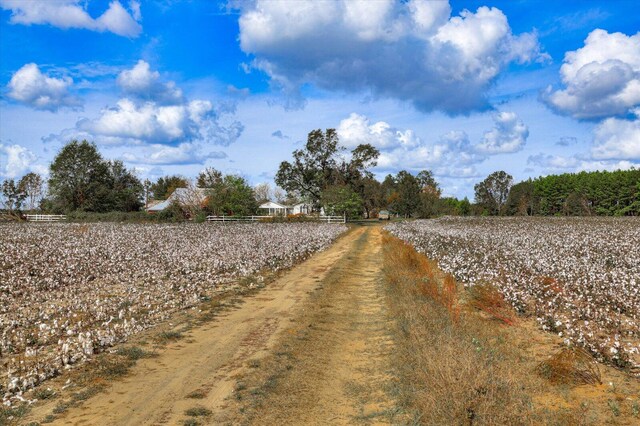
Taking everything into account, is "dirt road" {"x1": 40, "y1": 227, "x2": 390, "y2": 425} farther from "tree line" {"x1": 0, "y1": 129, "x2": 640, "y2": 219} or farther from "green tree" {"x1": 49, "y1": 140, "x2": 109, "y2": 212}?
"green tree" {"x1": 49, "y1": 140, "x2": 109, "y2": 212}

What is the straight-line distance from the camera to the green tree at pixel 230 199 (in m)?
76.2

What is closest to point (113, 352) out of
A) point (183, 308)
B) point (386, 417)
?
point (183, 308)

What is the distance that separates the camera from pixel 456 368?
679 cm

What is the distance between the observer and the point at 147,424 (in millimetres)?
6629

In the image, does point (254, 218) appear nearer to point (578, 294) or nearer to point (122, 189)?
point (122, 189)

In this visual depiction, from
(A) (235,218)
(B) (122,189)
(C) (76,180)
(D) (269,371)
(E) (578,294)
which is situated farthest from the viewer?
(B) (122,189)

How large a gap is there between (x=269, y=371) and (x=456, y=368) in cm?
373

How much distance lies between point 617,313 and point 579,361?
17.6 feet

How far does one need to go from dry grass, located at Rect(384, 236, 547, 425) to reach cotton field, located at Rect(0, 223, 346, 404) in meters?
6.61

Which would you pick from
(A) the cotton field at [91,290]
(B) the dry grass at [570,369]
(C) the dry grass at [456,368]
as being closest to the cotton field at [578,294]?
(B) the dry grass at [570,369]

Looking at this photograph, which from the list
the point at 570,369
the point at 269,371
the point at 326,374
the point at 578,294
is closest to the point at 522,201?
the point at 578,294

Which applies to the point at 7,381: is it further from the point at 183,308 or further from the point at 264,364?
the point at 183,308

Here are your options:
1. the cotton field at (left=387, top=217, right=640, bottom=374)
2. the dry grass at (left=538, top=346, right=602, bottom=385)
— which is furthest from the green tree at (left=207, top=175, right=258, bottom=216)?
the dry grass at (left=538, top=346, right=602, bottom=385)

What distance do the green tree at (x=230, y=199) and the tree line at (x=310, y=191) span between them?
17cm
